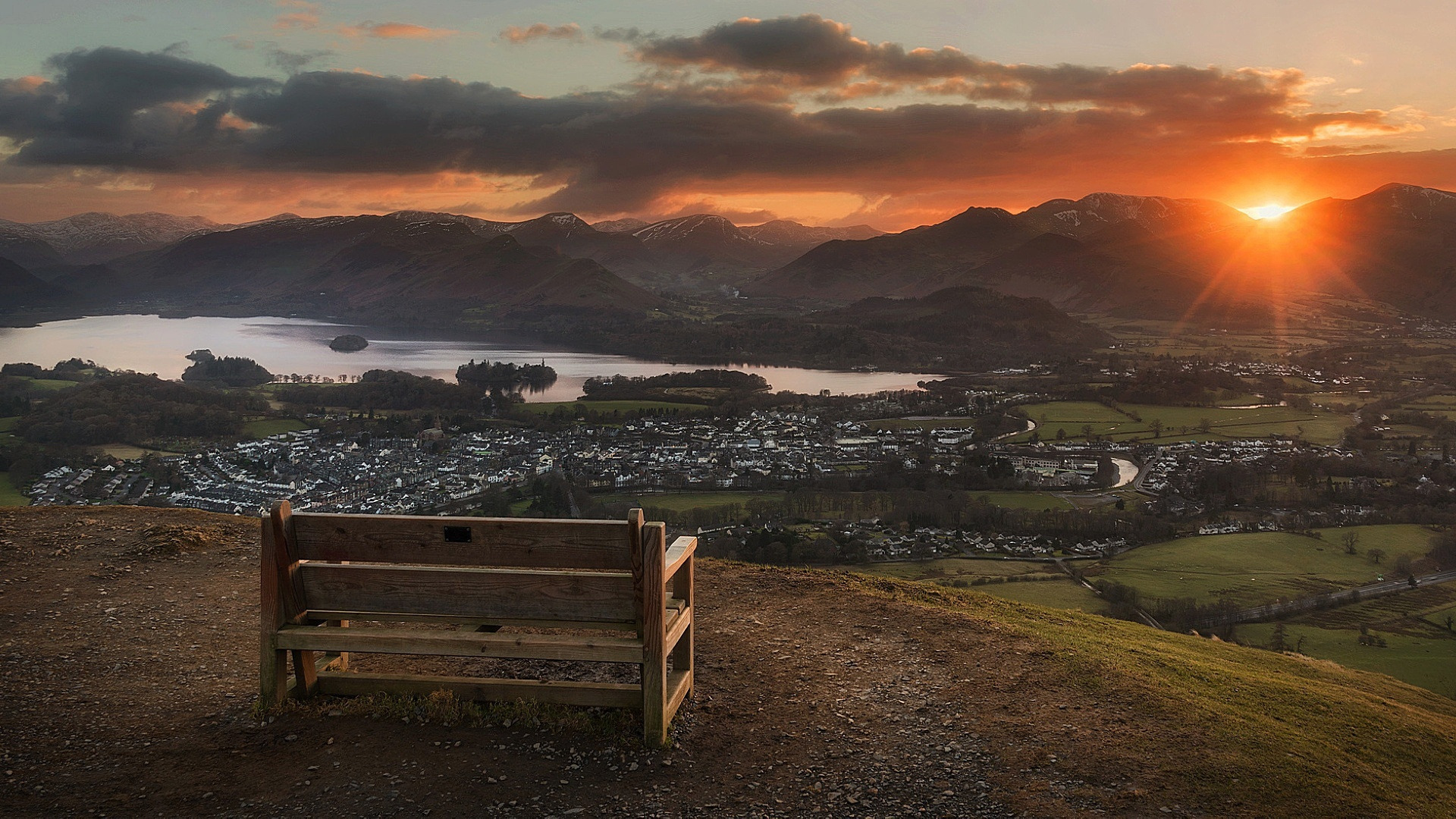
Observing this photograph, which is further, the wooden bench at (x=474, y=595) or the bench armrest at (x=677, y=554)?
the bench armrest at (x=677, y=554)

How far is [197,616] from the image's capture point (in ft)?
23.9

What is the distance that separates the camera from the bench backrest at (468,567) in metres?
4.79

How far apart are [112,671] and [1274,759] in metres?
7.76

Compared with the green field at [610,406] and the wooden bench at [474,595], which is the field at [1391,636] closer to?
the wooden bench at [474,595]

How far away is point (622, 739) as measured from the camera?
503 centimetres

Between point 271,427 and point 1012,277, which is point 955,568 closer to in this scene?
point 271,427

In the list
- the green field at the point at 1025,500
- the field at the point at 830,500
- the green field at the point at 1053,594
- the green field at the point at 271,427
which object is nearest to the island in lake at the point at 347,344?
the green field at the point at 271,427

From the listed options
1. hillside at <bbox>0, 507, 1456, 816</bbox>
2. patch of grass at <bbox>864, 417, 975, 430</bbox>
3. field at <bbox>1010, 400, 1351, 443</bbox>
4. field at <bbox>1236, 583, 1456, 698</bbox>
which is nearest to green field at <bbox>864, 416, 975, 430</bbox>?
patch of grass at <bbox>864, 417, 975, 430</bbox>

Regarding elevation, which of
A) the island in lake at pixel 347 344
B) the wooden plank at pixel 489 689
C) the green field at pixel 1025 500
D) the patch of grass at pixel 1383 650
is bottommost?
the green field at pixel 1025 500

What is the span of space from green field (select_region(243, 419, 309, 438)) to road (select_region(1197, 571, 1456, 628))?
3727cm

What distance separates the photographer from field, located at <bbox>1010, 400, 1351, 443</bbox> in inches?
1834

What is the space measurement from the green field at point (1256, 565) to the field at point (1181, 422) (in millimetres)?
18722

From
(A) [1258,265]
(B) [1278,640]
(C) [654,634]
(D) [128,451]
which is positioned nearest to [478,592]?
(C) [654,634]

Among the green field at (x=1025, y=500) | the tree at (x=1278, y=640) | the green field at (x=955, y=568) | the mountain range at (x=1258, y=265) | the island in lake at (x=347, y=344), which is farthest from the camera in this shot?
the mountain range at (x=1258, y=265)
